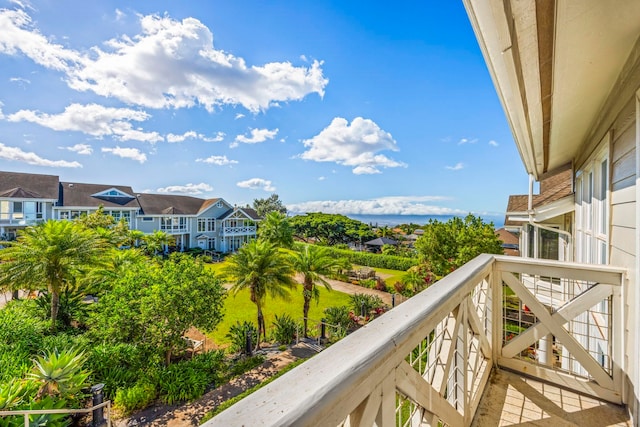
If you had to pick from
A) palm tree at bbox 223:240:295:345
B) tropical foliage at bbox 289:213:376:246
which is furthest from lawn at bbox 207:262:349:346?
tropical foliage at bbox 289:213:376:246

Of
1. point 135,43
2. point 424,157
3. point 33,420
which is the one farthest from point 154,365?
point 424,157

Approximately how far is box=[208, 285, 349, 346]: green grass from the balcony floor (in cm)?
955

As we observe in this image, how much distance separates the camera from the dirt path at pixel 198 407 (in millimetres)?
6141

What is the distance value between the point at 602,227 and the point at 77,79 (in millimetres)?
15209

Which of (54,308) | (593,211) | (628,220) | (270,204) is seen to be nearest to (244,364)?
(54,308)

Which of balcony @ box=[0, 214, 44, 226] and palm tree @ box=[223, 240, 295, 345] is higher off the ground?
balcony @ box=[0, 214, 44, 226]

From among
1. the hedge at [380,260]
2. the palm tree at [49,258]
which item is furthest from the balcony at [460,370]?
the hedge at [380,260]

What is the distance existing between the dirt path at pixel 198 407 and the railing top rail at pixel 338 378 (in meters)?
6.96

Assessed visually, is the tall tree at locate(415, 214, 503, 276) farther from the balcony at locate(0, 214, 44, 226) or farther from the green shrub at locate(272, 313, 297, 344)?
the balcony at locate(0, 214, 44, 226)

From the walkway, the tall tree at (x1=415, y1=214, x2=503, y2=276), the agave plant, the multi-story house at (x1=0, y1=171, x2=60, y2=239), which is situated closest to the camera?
the agave plant

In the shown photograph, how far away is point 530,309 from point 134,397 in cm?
828

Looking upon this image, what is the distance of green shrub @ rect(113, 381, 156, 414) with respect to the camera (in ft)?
21.6

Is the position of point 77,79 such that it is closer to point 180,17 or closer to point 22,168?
point 180,17

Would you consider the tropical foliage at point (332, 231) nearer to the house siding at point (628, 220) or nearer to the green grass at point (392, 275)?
the green grass at point (392, 275)
